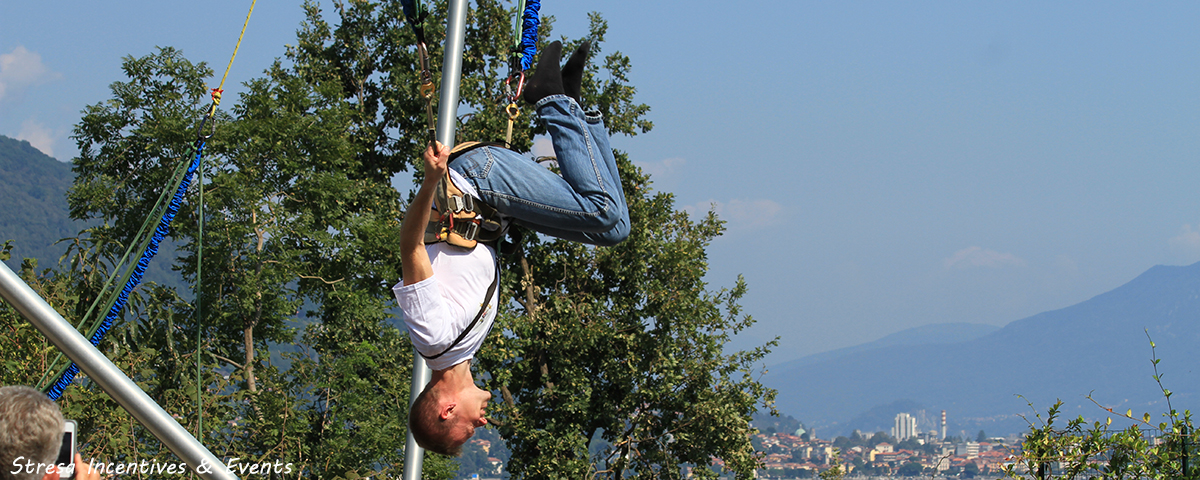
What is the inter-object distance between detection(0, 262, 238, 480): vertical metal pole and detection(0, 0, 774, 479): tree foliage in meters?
9.13

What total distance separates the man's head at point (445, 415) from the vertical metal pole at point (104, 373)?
0.64 m

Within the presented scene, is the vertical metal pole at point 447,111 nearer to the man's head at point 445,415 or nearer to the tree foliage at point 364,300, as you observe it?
the man's head at point 445,415

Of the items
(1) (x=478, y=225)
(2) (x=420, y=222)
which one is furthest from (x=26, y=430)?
(1) (x=478, y=225)

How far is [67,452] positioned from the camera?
2.47m

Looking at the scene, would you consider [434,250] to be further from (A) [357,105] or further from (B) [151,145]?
(A) [357,105]

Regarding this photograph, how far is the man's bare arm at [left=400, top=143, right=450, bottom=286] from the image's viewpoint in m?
2.71

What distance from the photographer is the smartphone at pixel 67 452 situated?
7.98 feet

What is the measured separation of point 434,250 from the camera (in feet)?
10.6

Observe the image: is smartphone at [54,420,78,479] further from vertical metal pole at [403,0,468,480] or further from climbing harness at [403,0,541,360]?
vertical metal pole at [403,0,468,480]

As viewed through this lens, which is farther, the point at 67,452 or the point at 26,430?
the point at 67,452

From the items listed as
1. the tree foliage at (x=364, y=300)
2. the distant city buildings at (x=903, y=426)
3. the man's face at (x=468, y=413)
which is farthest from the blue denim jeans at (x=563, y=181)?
the distant city buildings at (x=903, y=426)

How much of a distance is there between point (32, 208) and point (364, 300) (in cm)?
19017

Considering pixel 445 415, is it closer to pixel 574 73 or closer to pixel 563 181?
pixel 563 181

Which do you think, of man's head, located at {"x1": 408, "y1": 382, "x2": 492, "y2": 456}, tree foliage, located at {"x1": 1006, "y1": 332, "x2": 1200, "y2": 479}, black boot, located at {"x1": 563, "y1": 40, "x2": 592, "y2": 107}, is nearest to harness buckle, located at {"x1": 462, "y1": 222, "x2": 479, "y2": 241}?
man's head, located at {"x1": 408, "y1": 382, "x2": 492, "y2": 456}
